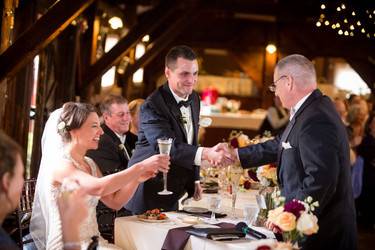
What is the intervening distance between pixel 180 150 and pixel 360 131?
495cm

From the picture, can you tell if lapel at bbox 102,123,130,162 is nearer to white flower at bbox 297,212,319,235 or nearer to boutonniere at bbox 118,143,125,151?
boutonniere at bbox 118,143,125,151

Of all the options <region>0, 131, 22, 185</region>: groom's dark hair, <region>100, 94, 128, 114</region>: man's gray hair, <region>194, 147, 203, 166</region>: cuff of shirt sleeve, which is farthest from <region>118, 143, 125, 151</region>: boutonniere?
<region>0, 131, 22, 185</region>: groom's dark hair

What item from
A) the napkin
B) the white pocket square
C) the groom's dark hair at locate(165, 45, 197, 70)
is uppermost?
the groom's dark hair at locate(165, 45, 197, 70)

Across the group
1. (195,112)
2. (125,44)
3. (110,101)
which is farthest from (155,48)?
(195,112)

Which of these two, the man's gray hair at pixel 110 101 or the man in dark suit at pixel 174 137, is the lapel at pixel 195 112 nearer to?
the man in dark suit at pixel 174 137

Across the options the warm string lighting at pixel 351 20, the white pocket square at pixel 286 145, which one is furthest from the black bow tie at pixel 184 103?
the warm string lighting at pixel 351 20

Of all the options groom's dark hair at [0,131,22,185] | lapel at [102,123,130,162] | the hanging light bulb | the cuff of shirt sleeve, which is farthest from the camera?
the hanging light bulb

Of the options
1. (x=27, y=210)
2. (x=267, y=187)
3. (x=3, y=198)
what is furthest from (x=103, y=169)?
(x=3, y=198)

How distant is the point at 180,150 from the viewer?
416 cm

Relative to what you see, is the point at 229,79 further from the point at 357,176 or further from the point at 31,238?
the point at 31,238

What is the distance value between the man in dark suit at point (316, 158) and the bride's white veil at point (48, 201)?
1210mm

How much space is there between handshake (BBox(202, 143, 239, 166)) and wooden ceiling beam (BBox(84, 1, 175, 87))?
5.13 m

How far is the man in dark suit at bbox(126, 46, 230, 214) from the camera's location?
420 centimetres

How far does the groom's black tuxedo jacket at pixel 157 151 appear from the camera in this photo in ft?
13.8
